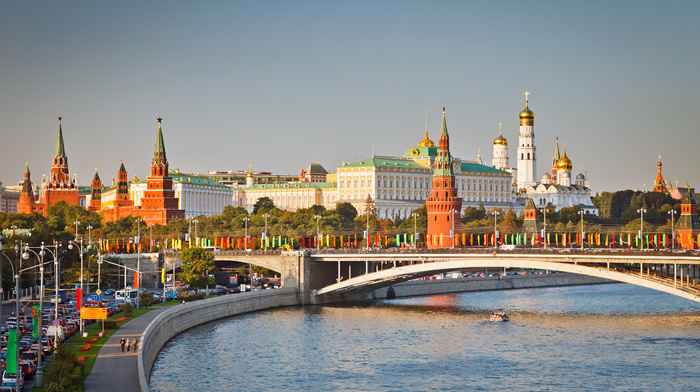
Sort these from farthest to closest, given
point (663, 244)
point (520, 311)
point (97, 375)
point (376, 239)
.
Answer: point (376, 239) → point (663, 244) → point (520, 311) → point (97, 375)

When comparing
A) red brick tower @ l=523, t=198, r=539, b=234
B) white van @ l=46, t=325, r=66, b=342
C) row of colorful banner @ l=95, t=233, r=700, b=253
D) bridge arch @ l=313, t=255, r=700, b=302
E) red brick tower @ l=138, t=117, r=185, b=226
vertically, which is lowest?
white van @ l=46, t=325, r=66, b=342

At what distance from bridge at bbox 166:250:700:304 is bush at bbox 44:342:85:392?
42.3 meters

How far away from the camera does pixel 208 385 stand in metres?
56.5

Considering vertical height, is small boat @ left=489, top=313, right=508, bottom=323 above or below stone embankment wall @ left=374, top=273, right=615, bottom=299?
below

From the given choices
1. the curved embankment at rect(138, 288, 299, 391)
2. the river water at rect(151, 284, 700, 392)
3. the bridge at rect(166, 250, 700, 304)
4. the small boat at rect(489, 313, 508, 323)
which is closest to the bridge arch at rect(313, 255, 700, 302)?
the bridge at rect(166, 250, 700, 304)

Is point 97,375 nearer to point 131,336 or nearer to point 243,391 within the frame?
point 243,391

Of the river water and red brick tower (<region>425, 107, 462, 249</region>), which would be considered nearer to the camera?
the river water

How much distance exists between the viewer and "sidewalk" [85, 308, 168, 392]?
1855 inches

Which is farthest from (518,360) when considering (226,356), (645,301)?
(645,301)

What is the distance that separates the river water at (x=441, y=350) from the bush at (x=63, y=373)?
23.7 feet

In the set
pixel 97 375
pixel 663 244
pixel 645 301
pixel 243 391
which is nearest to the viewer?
pixel 97 375

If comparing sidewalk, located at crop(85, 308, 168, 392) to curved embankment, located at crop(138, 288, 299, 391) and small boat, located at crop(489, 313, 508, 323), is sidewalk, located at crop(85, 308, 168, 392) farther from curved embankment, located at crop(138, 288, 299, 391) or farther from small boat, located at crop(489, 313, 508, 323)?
small boat, located at crop(489, 313, 508, 323)

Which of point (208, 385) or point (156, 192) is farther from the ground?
point (156, 192)

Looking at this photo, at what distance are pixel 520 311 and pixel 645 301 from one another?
48.8ft
